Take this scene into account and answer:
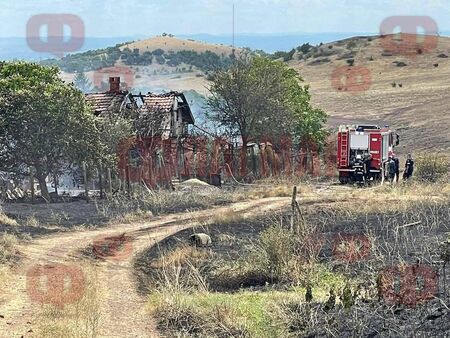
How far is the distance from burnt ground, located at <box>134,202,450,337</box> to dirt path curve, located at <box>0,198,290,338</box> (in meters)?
0.55

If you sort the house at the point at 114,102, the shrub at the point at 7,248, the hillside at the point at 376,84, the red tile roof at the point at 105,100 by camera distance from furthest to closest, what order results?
1. the hillside at the point at 376,84
2. the red tile roof at the point at 105,100
3. the house at the point at 114,102
4. the shrub at the point at 7,248

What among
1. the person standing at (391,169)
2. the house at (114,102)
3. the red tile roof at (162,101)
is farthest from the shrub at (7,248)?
the red tile roof at (162,101)

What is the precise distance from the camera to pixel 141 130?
3475cm

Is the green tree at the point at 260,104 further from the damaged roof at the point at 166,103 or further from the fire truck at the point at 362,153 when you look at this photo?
the fire truck at the point at 362,153

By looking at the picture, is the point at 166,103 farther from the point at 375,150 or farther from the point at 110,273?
the point at 110,273

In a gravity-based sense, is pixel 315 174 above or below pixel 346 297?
below

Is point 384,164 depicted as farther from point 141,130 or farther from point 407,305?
point 407,305

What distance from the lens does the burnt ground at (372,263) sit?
33.9 feet

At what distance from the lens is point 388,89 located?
7312 centimetres

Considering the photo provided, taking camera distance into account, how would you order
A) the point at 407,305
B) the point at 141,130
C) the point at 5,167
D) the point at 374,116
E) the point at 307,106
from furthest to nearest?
the point at 374,116 → the point at 307,106 → the point at 141,130 → the point at 5,167 → the point at 407,305

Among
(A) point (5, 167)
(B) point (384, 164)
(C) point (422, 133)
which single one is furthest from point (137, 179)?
(C) point (422, 133)

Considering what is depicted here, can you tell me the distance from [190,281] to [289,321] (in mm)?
3711

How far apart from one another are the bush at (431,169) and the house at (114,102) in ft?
43.6

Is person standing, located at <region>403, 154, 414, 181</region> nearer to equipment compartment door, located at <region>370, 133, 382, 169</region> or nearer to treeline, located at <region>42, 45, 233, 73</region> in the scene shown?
equipment compartment door, located at <region>370, 133, 382, 169</region>
